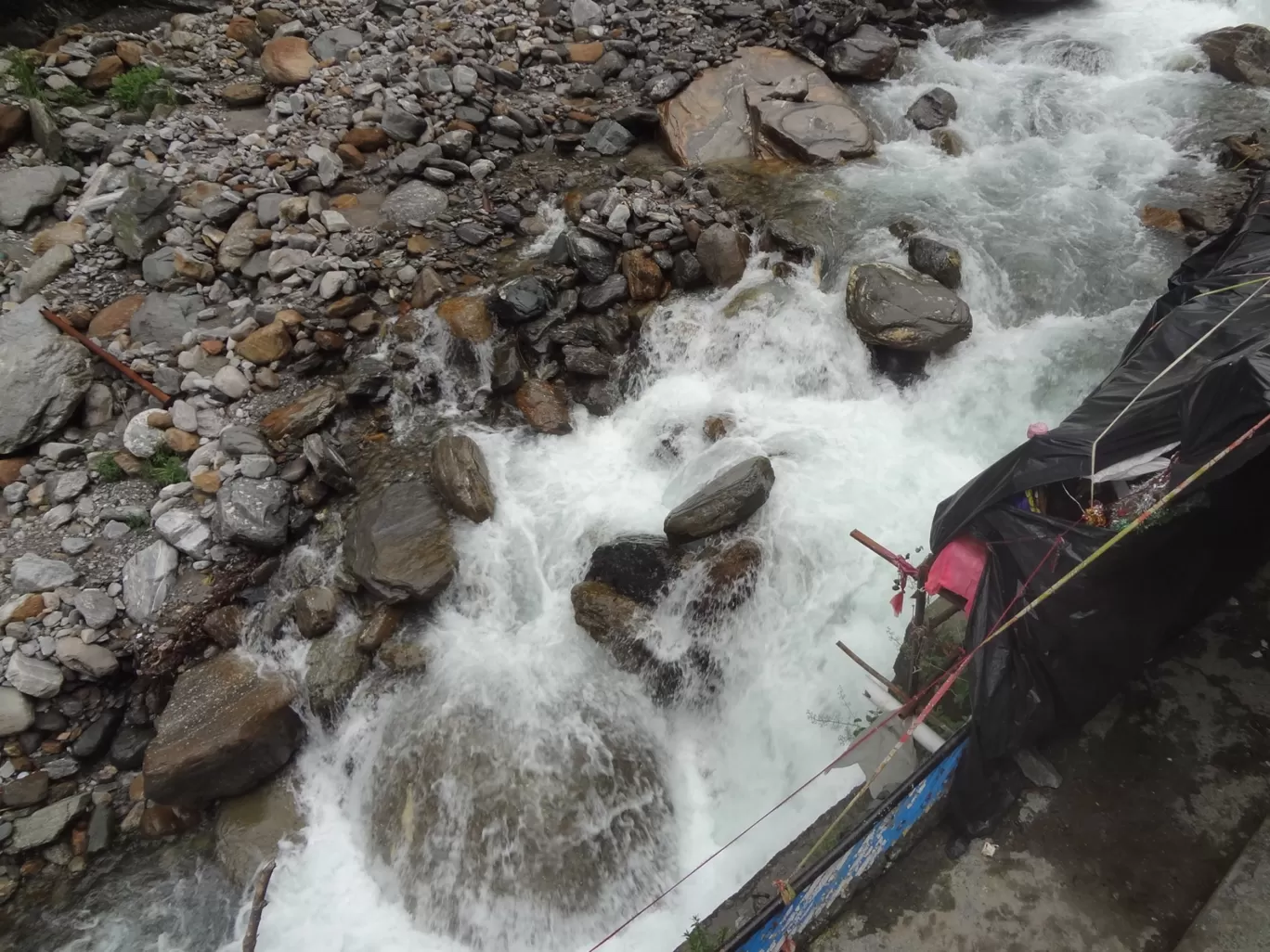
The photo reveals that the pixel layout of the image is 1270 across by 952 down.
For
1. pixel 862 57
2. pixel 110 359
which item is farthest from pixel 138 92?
pixel 862 57

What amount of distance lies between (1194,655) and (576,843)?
4.03 metres

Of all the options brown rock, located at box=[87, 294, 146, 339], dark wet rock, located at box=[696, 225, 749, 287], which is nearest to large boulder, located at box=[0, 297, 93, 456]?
brown rock, located at box=[87, 294, 146, 339]

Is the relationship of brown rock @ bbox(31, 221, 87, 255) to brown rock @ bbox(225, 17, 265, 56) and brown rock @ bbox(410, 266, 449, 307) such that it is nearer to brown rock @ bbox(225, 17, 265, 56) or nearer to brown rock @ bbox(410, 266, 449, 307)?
brown rock @ bbox(410, 266, 449, 307)

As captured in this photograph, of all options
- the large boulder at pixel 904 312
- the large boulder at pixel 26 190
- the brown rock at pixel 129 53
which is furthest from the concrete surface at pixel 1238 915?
the brown rock at pixel 129 53

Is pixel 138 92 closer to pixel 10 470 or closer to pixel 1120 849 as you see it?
pixel 10 470

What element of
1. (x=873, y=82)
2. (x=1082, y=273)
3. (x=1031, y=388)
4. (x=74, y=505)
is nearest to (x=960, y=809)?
(x=1031, y=388)

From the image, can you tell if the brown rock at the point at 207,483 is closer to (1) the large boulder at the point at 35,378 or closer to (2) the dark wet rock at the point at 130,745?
(1) the large boulder at the point at 35,378

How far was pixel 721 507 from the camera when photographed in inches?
220

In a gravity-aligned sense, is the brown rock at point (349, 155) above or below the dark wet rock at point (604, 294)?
above

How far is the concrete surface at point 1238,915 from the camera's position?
126 inches

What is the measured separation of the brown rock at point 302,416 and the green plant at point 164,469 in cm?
77

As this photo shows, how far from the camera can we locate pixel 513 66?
389 inches

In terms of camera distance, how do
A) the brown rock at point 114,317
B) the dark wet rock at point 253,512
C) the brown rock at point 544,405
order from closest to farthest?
the dark wet rock at point 253,512
the brown rock at point 544,405
the brown rock at point 114,317

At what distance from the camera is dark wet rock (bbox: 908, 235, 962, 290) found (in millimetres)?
7051
